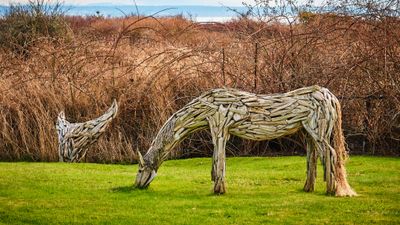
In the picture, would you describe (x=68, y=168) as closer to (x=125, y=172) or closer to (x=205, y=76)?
(x=125, y=172)

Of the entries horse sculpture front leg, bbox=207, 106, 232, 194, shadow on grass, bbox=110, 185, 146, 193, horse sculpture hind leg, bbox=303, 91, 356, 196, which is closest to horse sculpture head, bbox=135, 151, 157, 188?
shadow on grass, bbox=110, 185, 146, 193

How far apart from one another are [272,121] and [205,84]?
692 centimetres

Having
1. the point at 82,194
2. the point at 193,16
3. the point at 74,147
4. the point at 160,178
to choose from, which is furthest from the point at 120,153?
the point at 193,16

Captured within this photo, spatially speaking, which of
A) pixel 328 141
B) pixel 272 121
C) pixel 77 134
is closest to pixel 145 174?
pixel 272 121

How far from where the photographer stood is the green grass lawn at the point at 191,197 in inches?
413

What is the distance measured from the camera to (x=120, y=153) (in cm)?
1758

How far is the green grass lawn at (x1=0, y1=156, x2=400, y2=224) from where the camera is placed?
10492 mm

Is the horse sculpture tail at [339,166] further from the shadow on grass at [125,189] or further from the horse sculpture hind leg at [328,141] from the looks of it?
the shadow on grass at [125,189]

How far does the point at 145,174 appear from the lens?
12297 mm

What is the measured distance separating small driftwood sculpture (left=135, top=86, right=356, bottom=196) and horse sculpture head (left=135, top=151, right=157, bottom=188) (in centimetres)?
52

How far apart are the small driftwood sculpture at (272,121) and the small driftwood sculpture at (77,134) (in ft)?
16.2

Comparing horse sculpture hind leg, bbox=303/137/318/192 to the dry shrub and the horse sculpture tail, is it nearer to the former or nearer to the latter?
the horse sculpture tail

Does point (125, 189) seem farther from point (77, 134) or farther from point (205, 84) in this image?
point (205, 84)

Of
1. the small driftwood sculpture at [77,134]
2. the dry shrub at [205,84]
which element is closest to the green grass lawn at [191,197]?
the small driftwood sculpture at [77,134]
